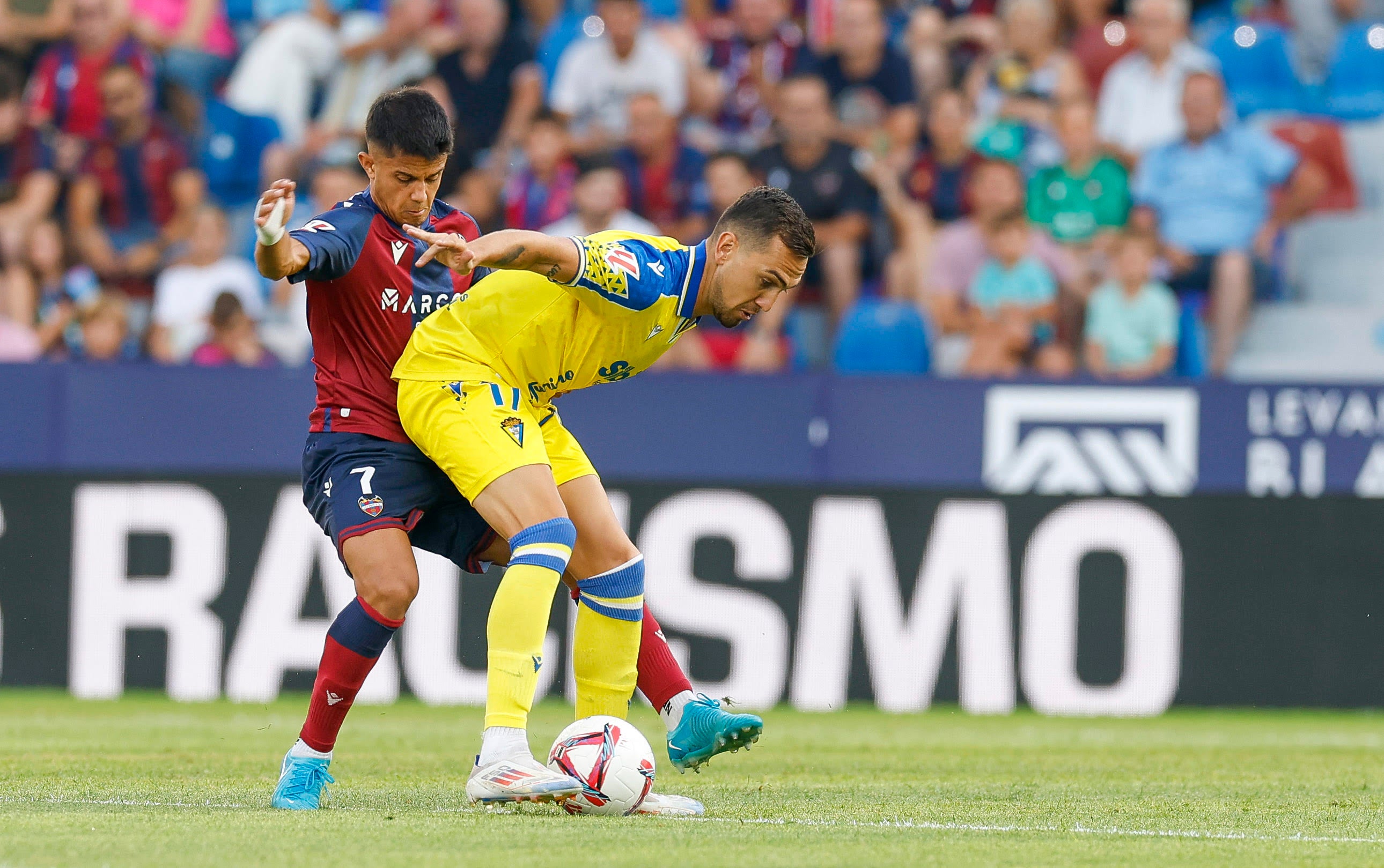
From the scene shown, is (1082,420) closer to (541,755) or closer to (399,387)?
(541,755)

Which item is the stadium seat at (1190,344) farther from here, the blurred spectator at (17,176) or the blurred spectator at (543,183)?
the blurred spectator at (17,176)

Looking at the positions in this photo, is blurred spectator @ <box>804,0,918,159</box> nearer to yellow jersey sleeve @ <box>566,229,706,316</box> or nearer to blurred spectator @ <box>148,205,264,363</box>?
blurred spectator @ <box>148,205,264,363</box>

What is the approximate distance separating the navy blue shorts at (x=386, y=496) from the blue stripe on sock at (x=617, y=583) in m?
0.38

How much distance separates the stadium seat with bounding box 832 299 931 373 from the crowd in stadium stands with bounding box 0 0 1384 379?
0.02 metres

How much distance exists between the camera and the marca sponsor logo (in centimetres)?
1112

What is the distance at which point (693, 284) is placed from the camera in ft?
18.2

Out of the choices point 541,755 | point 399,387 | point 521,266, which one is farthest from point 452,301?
point 541,755

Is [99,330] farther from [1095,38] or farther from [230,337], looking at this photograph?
[1095,38]

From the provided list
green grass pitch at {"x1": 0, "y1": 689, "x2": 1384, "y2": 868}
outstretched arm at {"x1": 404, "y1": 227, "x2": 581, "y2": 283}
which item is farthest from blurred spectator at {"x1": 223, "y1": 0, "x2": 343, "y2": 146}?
outstretched arm at {"x1": 404, "y1": 227, "x2": 581, "y2": 283}

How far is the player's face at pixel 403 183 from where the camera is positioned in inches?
223

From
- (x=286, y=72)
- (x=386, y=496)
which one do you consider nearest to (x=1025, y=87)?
(x=286, y=72)

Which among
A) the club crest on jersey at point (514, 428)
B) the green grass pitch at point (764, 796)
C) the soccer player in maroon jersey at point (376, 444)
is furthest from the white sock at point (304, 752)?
the club crest on jersey at point (514, 428)

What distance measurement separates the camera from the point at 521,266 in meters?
5.22

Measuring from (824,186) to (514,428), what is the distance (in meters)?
7.22
